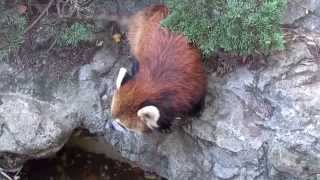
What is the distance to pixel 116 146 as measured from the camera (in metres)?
4.05

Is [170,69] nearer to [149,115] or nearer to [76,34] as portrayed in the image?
[149,115]

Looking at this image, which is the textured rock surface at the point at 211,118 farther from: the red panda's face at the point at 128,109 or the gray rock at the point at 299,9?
the red panda's face at the point at 128,109

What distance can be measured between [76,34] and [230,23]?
1.05 meters

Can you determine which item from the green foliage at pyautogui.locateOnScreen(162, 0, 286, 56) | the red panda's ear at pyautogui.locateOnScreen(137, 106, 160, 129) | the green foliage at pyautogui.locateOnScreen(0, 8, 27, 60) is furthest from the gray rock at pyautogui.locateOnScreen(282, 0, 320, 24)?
the green foliage at pyautogui.locateOnScreen(0, 8, 27, 60)

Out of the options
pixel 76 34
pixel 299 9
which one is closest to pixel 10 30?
pixel 76 34

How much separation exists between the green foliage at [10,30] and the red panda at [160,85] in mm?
808

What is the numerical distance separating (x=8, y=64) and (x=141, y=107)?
1.11m

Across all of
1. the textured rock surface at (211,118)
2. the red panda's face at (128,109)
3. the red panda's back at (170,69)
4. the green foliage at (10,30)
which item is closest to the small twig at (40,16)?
the green foliage at (10,30)

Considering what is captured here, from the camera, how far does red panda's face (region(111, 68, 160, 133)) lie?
11.2 ft

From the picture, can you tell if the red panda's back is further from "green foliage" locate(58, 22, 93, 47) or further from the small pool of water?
the small pool of water

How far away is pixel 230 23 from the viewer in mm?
3342

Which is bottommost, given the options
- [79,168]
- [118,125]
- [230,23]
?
[79,168]

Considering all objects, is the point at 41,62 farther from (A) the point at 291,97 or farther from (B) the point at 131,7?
(A) the point at 291,97

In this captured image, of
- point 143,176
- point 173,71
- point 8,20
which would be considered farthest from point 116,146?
point 8,20
